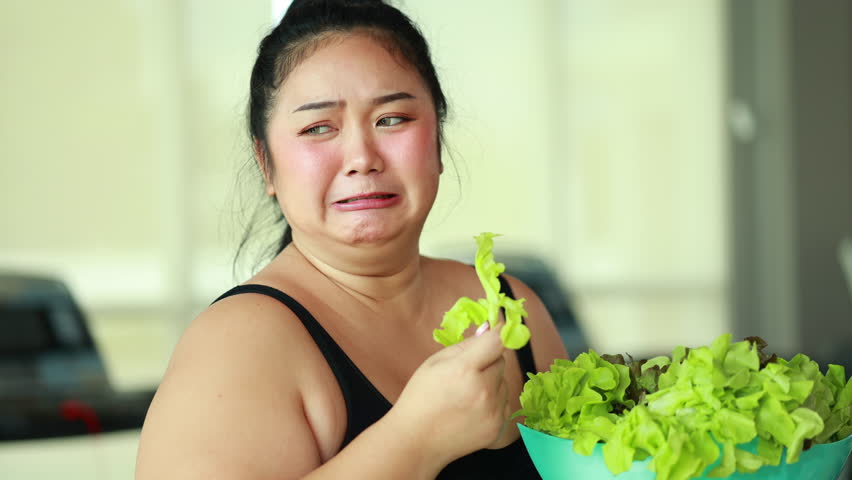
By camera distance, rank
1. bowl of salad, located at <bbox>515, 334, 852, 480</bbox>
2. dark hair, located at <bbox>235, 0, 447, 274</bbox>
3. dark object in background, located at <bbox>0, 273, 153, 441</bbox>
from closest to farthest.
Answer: bowl of salad, located at <bbox>515, 334, 852, 480</bbox> → dark hair, located at <bbox>235, 0, 447, 274</bbox> → dark object in background, located at <bbox>0, 273, 153, 441</bbox>

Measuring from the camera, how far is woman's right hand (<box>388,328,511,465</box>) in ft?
2.42

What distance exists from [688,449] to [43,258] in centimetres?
336

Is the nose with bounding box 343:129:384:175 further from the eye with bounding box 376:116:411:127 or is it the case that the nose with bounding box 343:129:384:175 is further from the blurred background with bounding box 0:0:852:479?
the blurred background with bounding box 0:0:852:479

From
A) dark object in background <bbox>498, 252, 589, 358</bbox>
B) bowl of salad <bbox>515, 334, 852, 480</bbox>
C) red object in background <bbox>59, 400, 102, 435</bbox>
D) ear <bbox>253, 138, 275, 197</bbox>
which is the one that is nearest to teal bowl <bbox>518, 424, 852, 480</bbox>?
bowl of salad <bbox>515, 334, 852, 480</bbox>

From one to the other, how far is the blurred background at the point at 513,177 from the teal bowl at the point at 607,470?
2.11 m

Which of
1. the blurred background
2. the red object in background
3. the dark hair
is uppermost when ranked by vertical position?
the dark hair

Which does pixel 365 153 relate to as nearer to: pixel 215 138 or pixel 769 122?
pixel 215 138

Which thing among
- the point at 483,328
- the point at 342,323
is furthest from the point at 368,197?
the point at 483,328

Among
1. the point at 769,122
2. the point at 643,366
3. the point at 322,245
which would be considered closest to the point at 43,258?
the point at 322,245

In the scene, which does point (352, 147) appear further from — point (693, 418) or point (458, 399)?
point (693, 418)

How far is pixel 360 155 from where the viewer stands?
36.0 inches

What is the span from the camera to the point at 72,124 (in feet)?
11.6

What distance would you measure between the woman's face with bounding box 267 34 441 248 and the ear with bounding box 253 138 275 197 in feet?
0.17

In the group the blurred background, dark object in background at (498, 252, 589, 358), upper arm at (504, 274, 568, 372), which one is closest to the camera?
upper arm at (504, 274, 568, 372)
